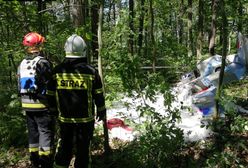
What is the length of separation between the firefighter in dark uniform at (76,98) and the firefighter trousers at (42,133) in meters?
0.42

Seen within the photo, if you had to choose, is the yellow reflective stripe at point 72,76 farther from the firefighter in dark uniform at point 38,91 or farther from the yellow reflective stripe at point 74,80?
the firefighter in dark uniform at point 38,91

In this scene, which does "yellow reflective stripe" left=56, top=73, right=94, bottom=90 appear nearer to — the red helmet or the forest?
the forest

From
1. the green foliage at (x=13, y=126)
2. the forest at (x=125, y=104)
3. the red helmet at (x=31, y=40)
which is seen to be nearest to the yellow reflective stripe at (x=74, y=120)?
the forest at (x=125, y=104)

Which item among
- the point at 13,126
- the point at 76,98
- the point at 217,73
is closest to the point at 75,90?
the point at 76,98

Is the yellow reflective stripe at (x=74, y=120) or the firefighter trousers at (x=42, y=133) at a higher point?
the yellow reflective stripe at (x=74, y=120)

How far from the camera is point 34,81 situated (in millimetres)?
5625

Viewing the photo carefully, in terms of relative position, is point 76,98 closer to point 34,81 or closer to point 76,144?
point 76,144

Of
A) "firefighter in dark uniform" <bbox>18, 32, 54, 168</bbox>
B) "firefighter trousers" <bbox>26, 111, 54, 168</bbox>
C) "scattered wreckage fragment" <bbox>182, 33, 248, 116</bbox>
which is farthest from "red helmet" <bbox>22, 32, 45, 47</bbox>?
"scattered wreckage fragment" <bbox>182, 33, 248, 116</bbox>

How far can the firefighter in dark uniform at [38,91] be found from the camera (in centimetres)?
556

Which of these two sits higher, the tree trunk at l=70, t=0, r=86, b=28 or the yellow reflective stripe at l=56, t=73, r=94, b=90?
the tree trunk at l=70, t=0, r=86, b=28

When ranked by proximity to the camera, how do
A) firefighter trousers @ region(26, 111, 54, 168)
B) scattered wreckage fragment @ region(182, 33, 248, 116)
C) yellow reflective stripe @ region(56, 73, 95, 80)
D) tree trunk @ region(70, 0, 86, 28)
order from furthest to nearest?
scattered wreckage fragment @ region(182, 33, 248, 116), tree trunk @ region(70, 0, 86, 28), firefighter trousers @ region(26, 111, 54, 168), yellow reflective stripe @ region(56, 73, 95, 80)

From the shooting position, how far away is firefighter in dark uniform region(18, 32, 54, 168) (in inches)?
Result: 219

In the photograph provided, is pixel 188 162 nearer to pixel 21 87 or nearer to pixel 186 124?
pixel 186 124

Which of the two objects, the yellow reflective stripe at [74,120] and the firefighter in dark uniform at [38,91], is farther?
the firefighter in dark uniform at [38,91]
